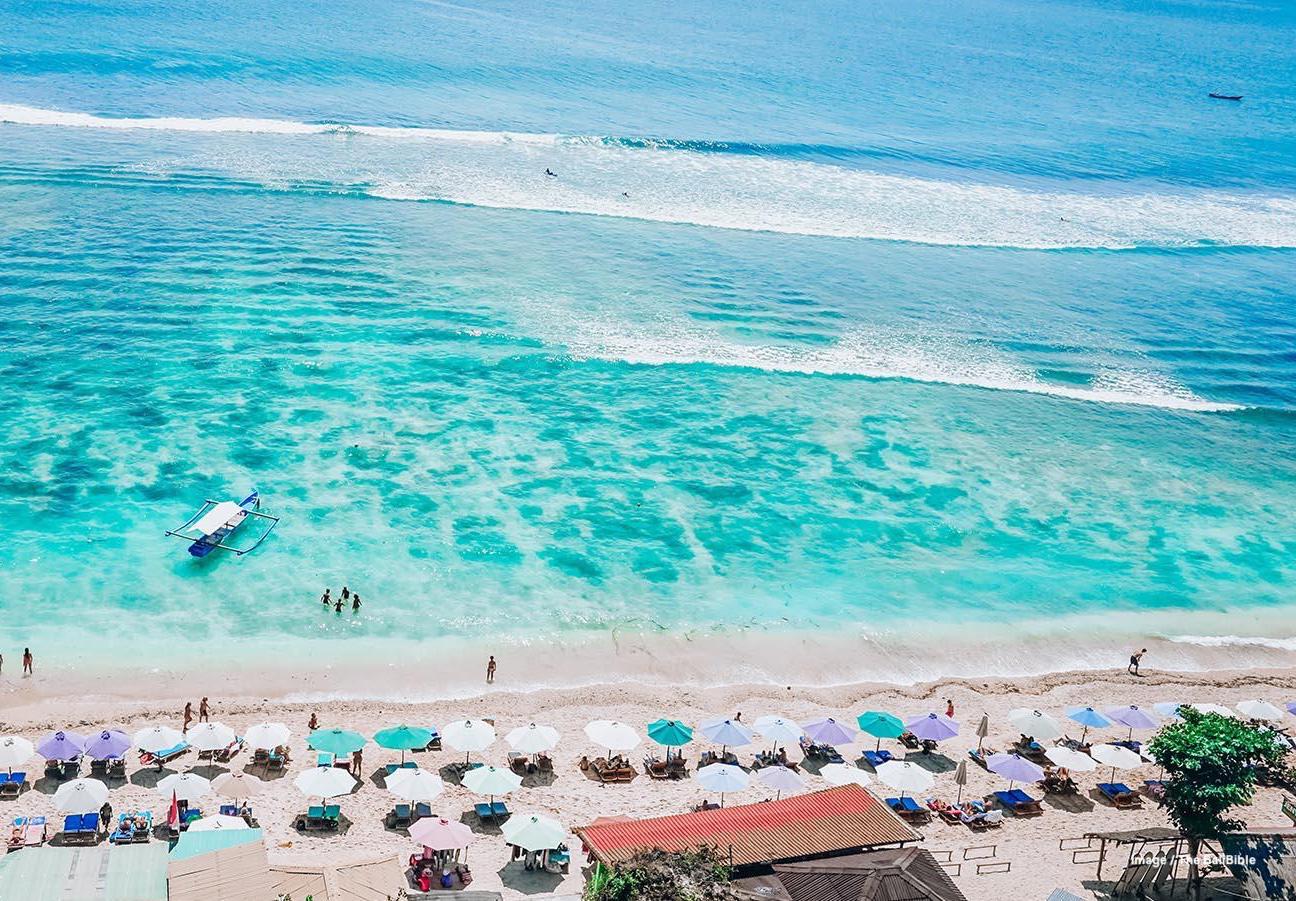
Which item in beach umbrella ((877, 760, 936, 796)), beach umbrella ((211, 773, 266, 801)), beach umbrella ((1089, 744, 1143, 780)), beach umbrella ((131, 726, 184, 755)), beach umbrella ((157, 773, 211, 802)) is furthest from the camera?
beach umbrella ((1089, 744, 1143, 780))

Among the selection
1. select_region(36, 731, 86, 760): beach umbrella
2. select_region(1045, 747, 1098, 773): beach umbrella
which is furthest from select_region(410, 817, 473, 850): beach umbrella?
select_region(1045, 747, 1098, 773): beach umbrella

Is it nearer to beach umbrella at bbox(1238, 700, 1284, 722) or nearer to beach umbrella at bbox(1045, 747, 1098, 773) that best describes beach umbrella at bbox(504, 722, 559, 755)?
beach umbrella at bbox(1045, 747, 1098, 773)

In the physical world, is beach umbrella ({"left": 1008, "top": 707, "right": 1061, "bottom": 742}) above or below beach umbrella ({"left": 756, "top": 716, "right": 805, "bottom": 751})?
above

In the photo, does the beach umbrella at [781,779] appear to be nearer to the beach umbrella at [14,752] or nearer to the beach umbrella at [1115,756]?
the beach umbrella at [1115,756]

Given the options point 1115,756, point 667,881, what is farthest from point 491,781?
point 1115,756

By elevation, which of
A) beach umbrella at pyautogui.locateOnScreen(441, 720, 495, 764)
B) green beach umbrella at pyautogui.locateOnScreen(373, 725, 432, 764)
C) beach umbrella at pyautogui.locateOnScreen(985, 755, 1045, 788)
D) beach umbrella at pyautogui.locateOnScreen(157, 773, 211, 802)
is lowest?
beach umbrella at pyautogui.locateOnScreen(157, 773, 211, 802)

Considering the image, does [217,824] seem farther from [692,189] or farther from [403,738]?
[692,189]
